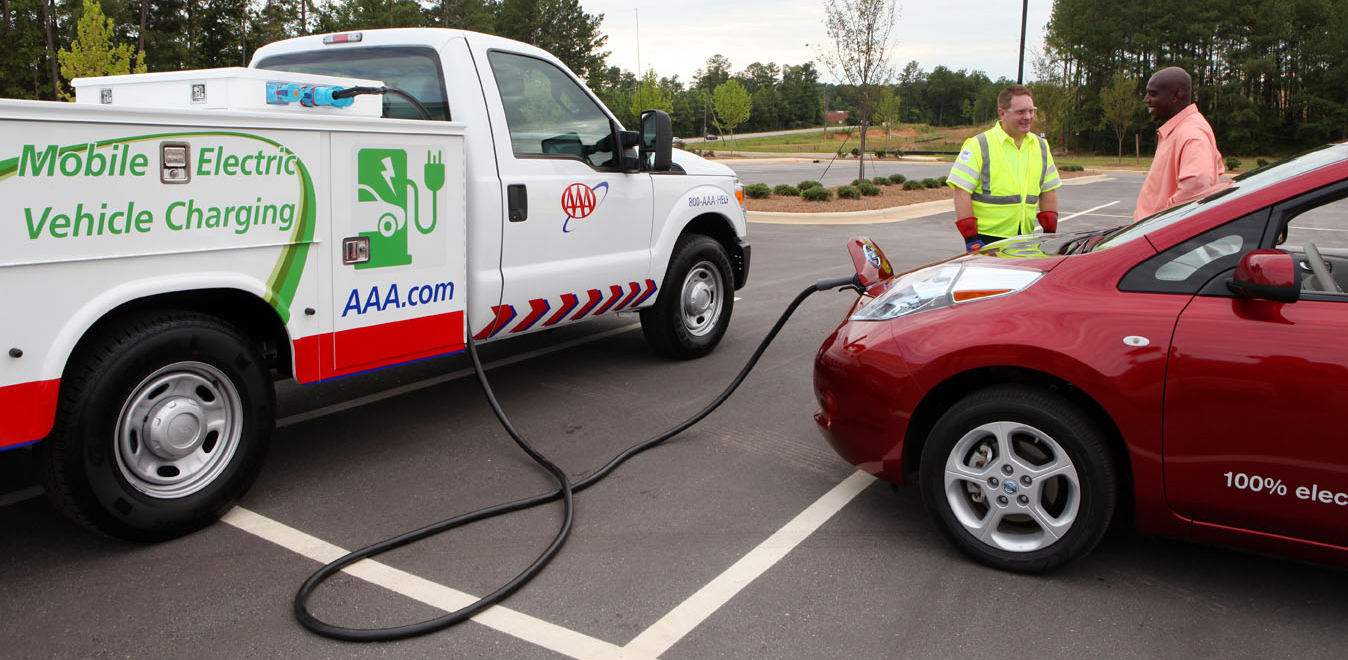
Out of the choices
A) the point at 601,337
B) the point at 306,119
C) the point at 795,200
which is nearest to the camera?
the point at 306,119

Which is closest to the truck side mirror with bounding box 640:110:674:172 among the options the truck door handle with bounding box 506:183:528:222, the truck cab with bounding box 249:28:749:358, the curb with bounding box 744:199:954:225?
the truck cab with bounding box 249:28:749:358

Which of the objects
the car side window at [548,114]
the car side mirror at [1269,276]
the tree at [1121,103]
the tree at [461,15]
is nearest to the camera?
the car side mirror at [1269,276]

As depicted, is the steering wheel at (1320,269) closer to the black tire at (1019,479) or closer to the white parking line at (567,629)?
the black tire at (1019,479)

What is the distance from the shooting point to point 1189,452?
308 centimetres

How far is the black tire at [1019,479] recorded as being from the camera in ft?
10.6

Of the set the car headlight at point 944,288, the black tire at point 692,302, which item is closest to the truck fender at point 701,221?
the black tire at point 692,302

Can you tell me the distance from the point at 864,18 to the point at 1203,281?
18.6 meters

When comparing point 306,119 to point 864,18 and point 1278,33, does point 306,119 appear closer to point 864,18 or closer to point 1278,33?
point 864,18

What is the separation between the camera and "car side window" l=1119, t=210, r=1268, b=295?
10.3 feet

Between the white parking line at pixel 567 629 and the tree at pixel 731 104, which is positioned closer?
the white parking line at pixel 567 629

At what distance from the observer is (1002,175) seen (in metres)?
5.73

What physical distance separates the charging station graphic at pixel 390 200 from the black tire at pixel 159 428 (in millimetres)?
698

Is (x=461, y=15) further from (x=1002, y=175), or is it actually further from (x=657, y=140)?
(x=1002, y=175)

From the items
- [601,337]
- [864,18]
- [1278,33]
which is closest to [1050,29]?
[1278,33]
